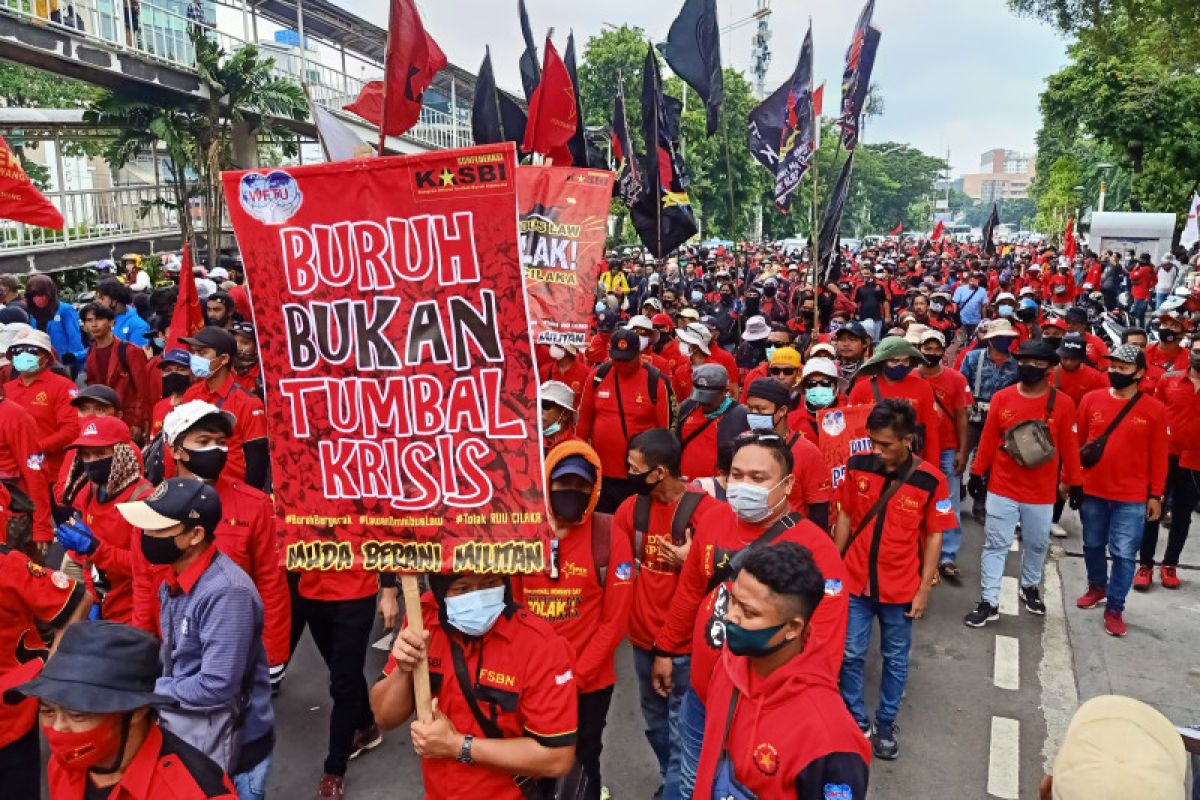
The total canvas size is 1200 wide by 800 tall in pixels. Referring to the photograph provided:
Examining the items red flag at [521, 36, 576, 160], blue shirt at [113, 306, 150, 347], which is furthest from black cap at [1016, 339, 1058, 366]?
blue shirt at [113, 306, 150, 347]

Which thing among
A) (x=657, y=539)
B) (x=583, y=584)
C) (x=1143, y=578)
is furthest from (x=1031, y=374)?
(x=583, y=584)

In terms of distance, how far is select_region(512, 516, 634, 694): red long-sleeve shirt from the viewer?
366cm

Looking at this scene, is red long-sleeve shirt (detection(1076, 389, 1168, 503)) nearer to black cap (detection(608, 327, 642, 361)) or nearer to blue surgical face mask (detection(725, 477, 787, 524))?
black cap (detection(608, 327, 642, 361))

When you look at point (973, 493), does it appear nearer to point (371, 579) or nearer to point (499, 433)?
point (371, 579)

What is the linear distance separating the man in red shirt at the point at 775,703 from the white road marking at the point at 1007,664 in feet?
12.1

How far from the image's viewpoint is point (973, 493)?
856 centimetres

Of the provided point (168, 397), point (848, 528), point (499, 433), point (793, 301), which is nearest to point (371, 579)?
point (499, 433)

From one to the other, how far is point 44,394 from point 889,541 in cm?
572

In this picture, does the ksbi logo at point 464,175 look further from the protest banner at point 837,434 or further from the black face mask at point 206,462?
the protest banner at point 837,434

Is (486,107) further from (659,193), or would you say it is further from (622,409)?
(622,409)

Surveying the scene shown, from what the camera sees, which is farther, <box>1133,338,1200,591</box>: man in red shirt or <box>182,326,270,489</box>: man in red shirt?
<box>1133,338,1200,591</box>: man in red shirt

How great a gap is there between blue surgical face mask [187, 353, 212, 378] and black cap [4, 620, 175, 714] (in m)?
3.66

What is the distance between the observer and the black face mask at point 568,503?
11.9 ft

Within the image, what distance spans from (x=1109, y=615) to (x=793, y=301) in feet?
30.2
